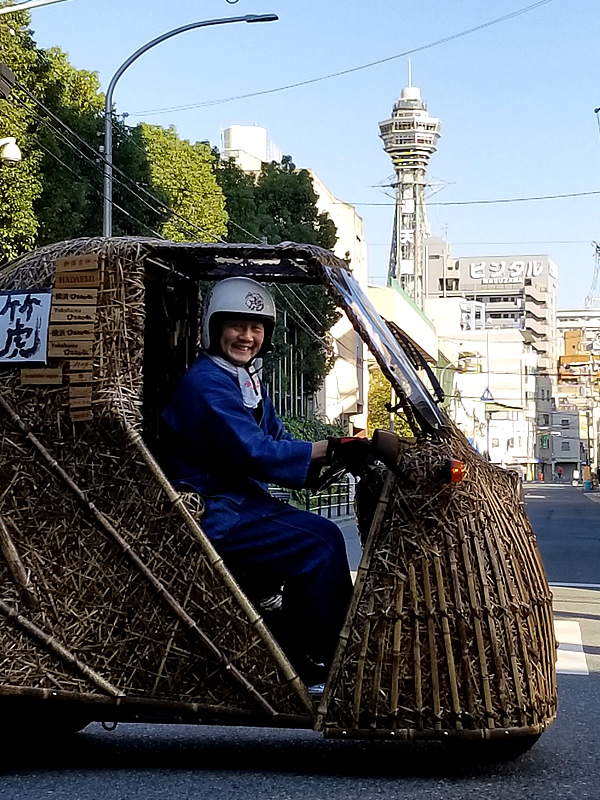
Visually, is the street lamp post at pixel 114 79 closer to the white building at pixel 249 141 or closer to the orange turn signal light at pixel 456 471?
the orange turn signal light at pixel 456 471

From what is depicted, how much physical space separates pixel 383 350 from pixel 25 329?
1.46 metres

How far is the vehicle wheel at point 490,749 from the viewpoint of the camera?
541cm

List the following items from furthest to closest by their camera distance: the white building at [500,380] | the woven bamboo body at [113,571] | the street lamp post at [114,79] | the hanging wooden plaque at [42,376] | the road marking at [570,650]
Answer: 1. the white building at [500,380]
2. the street lamp post at [114,79]
3. the road marking at [570,650]
4. the hanging wooden plaque at [42,376]
5. the woven bamboo body at [113,571]

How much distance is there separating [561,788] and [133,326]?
2.44 meters

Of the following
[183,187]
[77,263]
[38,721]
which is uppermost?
[183,187]

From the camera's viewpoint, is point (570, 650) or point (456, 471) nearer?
point (456, 471)

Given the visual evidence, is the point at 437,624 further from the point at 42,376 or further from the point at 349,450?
the point at 42,376

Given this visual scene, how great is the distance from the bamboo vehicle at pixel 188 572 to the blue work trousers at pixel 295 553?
5.9 inches

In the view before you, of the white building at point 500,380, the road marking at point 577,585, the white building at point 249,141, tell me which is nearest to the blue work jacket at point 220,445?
the road marking at point 577,585

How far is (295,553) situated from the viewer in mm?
5422

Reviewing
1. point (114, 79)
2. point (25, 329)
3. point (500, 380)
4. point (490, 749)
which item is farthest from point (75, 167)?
point (500, 380)

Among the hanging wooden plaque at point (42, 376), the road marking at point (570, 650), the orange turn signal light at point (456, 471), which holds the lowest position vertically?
the road marking at point (570, 650)

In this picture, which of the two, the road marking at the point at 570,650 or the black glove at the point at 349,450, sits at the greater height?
the black glove at the point at 349,450

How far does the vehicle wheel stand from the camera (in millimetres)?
5410
